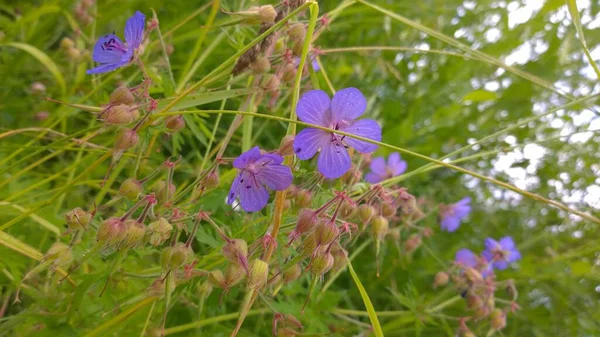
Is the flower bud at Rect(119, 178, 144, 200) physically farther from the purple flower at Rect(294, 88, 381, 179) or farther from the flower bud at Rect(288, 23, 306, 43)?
the flower bud at Rect(288, 23, 306, 43)

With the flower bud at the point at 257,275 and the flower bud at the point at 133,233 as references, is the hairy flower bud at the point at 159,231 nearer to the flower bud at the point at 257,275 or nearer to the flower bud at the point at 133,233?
the flower bud at the point at 133,233

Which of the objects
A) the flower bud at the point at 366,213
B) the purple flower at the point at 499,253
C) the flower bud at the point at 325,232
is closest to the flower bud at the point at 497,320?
the purple flower at the point at 499,253

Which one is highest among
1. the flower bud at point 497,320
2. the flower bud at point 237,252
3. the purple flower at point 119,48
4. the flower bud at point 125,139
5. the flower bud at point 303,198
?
the purple flower at point 119,48

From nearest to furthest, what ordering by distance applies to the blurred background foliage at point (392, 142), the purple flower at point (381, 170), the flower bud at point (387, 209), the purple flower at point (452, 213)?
1. the flower bud at point (387, 209)
2. the blurred background foliage at point (392, 142)
3. the purple flower at point (381, 170)
4. the purple flower at point (452, 213)

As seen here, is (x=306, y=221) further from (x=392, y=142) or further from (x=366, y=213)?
(x=392, y=142)

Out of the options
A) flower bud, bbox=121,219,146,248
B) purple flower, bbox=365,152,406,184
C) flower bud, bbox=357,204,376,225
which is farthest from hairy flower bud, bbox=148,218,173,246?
A: purple flower, bbox=365,152,406,184

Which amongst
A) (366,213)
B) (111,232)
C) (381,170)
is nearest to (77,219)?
(111,232)
